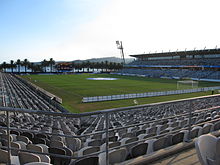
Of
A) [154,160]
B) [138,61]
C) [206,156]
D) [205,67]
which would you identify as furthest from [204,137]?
[138,61]

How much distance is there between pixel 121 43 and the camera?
128250mm

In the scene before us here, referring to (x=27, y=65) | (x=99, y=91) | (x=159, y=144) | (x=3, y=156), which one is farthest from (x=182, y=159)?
(x=27, y=65)

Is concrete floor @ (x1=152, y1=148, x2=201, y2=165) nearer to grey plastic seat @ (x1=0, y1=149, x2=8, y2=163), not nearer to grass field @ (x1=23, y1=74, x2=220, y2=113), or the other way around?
grey plastic seat @ (x1=0, y1=149, x2=8, y2=163)

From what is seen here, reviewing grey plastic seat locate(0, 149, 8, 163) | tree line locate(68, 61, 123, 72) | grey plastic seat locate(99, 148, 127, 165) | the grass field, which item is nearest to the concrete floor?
grey plastic seat locate(99, 148, 127, 165)

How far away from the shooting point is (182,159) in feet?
14.9

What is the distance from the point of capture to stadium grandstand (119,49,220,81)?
76.4 meters

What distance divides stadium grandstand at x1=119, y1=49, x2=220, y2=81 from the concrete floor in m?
68.6

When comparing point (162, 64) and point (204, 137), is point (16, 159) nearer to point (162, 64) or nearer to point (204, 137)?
point (204, 137)

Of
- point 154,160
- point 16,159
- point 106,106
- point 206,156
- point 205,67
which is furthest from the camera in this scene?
point 205,67

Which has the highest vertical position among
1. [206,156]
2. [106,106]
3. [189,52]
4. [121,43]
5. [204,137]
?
[121,43]

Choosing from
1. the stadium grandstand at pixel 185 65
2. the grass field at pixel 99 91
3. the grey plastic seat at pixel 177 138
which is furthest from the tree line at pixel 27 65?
the grey plastic seat at pixel 177 138

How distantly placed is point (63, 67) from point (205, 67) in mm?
79494

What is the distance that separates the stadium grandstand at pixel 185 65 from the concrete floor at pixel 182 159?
2700 inches

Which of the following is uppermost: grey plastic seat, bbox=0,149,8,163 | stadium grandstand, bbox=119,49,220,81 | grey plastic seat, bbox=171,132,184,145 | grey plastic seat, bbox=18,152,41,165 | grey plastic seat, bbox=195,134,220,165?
stadium grandstand, bbox=119,49,220,81
